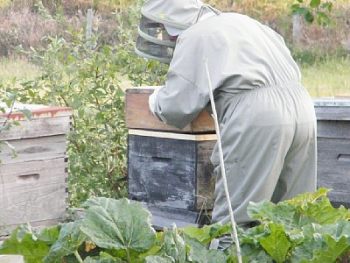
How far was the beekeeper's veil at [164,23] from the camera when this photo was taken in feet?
11.9

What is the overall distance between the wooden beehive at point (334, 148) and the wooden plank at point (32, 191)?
1.34 m

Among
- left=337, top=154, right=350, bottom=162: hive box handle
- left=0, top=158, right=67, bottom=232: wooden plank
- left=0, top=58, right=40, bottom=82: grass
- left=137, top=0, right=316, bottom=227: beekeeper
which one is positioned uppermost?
left=137, top=0, right=316, bottom=227: beekeeper

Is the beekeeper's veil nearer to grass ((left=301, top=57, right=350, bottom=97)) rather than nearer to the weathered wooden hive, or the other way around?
the weathered wooden hive

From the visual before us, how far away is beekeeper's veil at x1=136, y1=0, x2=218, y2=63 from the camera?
3.63 meters

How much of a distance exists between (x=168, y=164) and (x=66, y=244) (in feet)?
8.83

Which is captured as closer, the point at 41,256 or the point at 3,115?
the point at 41,256

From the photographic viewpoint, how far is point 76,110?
4.82 meters

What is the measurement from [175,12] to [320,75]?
12.2 m

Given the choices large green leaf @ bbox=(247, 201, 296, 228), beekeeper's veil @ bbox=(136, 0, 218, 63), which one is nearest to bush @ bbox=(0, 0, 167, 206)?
beekeeper's veil @ bbox=(136, 0, 218, 63)

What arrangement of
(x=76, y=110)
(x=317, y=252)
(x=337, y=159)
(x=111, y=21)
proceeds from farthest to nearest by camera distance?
(x=111, y=21), (x=76, y=110), (x=337, y=159), (x=317, y=252)

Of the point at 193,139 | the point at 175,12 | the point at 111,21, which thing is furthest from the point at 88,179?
the point at 111,21

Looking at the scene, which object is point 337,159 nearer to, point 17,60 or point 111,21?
point 17,60

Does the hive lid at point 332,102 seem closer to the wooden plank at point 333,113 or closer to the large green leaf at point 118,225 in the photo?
the wooden plank at point 333,113

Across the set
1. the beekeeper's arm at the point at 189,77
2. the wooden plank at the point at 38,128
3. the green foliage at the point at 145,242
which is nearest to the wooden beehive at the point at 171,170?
the wooden plank at the point at 38,128
